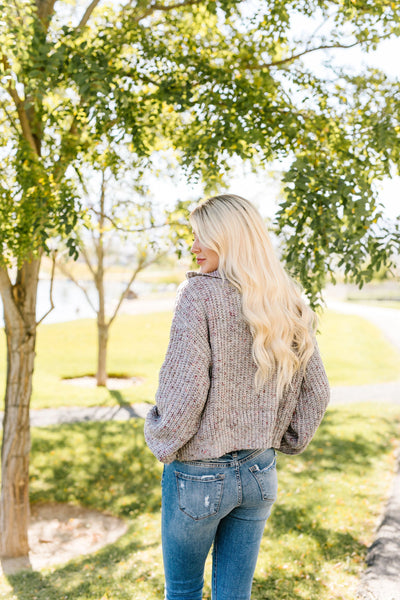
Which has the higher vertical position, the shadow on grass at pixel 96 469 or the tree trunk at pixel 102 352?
the tree trunk at pixel 102 352

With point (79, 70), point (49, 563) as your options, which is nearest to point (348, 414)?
point (49, 563)

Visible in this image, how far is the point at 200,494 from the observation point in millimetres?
1926

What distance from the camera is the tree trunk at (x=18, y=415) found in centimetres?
518

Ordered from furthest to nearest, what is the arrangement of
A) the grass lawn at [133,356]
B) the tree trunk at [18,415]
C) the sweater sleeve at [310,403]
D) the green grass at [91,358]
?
the grass lawn at [133,356]
the green grass at [91,358]
the tree trunk at [18,415]
the sweater sleeve at [310,403]

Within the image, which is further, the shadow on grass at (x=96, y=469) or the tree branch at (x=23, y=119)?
the shadow on grass at (x=96, y=469)

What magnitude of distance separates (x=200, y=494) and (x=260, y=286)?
0.80m

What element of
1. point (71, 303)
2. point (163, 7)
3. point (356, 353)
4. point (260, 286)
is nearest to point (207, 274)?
point (260, 286)

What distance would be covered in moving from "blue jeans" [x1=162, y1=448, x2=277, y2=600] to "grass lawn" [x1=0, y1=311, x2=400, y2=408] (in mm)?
9100

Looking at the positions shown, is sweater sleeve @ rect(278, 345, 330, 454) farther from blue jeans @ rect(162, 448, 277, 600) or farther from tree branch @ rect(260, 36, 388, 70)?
tree branch @ rect(260, 36, 388, 70)

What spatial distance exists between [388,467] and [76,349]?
43.9 feet

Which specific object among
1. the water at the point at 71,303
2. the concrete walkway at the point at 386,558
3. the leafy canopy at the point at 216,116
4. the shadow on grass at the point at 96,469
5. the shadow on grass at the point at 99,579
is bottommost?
the shadow on grass at the point at 96,469

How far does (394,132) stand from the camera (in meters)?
4.09

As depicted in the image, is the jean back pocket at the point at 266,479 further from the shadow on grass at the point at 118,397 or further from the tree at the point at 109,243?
the shadow on grass at the point at 118,397

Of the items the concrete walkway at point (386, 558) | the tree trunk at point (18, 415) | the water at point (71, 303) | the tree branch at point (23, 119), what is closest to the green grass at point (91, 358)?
the water at point (71, 303)
